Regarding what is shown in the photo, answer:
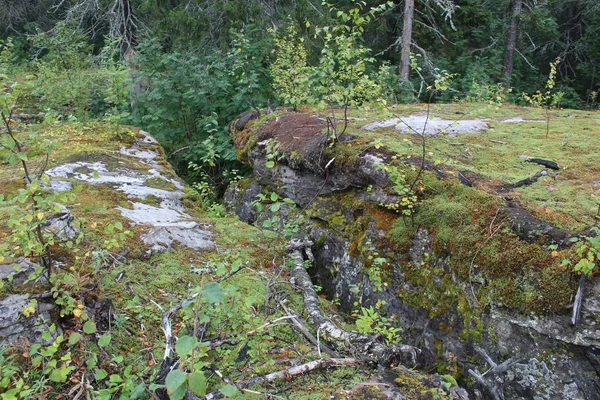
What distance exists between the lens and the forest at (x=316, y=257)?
98.3 inches

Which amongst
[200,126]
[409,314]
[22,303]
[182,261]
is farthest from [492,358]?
[200,126]

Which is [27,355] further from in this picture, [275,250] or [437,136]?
[437,136]

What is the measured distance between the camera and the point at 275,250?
4.68 meters

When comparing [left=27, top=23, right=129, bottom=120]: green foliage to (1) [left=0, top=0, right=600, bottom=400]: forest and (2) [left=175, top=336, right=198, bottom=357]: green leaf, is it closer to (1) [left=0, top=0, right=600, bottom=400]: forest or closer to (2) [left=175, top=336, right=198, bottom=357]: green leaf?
(1) [left=0, top=0, right=600, bottom=400]: forest

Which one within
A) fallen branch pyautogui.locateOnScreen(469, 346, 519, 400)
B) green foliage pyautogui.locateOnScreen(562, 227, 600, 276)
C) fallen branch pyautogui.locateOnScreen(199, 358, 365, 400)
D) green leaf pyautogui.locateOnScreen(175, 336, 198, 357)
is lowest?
fallen branch pyautogui.locateOnScreen(469, 346, 519, 400)

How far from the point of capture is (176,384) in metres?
1.70

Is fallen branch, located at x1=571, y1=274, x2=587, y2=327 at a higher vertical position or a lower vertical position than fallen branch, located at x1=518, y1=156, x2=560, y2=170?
lower

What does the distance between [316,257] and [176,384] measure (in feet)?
11.7

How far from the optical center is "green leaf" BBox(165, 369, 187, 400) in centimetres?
170

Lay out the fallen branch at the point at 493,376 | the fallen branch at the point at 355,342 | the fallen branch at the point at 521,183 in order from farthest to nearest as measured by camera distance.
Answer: the fallen branch at the point at 521,183 → the fallen branch at the point at 493,376 → the fallen branch at the point at 355,342

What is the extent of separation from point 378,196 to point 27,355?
3527mm

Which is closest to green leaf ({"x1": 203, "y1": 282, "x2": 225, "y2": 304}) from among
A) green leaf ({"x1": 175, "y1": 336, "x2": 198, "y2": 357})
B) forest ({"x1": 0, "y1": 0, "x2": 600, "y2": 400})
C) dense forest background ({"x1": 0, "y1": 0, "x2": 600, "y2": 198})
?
forest ({"x1": 0, "y1": 0, "x2": 600, "y2": 400})

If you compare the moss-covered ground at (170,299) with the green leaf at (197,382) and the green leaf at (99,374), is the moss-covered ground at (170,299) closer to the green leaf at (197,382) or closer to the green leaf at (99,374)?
the green leaf at (99,374)

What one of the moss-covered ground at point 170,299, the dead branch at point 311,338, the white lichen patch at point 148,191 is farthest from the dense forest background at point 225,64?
the dead branch at point 311,338
